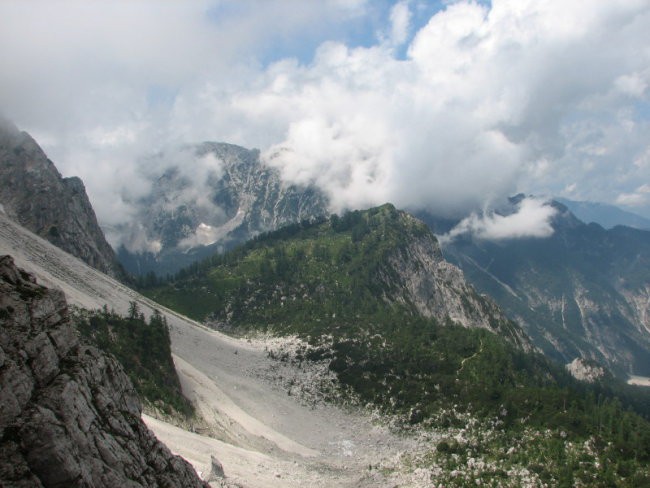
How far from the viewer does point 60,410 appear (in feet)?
90.2

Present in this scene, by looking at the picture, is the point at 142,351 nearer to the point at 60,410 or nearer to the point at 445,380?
the point at 445,380

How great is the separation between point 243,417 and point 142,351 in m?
22.5

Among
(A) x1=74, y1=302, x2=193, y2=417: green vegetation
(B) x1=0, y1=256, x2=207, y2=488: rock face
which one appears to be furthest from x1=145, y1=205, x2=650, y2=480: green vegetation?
(B) x1=0, y1=256, x2=207, y2=488: rock face

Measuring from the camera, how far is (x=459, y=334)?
168 meters

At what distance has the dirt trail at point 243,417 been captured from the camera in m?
73.0

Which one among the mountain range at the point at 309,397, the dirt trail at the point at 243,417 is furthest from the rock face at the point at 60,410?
the dirt trail at the point at 243,417

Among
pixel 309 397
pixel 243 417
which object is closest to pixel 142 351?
pixel 243 417

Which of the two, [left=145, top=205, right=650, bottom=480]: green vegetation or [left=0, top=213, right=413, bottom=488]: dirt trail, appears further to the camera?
[left=145, top=205, right=650, bottom=480]: green vegetation

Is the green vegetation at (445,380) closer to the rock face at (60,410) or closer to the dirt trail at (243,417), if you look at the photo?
the dirt trail at (243,417)

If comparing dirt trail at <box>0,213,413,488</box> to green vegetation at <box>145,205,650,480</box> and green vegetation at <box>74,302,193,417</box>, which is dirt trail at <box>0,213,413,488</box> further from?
green vegetation at <box>145,205,650,480</box>

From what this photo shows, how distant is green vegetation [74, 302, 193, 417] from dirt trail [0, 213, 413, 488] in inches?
246

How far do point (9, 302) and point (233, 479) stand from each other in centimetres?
3801

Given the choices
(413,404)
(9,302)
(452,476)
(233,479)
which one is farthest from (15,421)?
(413,404)

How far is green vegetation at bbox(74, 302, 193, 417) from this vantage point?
277 ft
